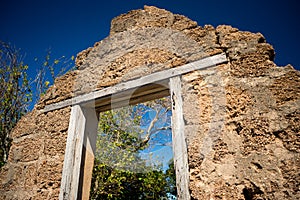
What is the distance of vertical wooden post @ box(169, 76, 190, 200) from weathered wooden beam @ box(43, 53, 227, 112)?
3.6 inches

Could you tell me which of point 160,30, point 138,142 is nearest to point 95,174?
point 138,142

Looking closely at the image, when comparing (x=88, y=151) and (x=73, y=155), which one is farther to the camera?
(x=88, y=151)

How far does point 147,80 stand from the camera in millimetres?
2408

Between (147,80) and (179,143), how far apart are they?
75 cm

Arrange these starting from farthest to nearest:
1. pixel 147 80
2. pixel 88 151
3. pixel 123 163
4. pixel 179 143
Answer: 1. pixel 123 163
2. pixel 88 151
3. pixel 147 80
4. pixel 179 143

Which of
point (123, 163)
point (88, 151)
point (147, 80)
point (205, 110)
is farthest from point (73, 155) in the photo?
point (123, 163)

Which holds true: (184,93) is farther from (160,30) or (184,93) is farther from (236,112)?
(160,30)

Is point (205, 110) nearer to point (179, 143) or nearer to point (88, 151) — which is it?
point (179, 143)

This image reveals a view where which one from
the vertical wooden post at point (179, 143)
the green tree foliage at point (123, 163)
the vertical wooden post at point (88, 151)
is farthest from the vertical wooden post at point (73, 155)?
the green tree foliage at point (123, 163)

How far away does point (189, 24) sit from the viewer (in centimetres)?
250

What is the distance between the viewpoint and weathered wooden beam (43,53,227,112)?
217cm

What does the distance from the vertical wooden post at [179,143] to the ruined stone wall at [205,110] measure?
50 millimetres

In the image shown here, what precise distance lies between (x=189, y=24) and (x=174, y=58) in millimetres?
431

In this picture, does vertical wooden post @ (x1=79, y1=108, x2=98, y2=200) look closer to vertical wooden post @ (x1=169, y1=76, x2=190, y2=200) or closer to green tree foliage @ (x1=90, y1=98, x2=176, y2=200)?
vertical wooden post @ (x1=169, y1=76, x2=190, y2=200)
